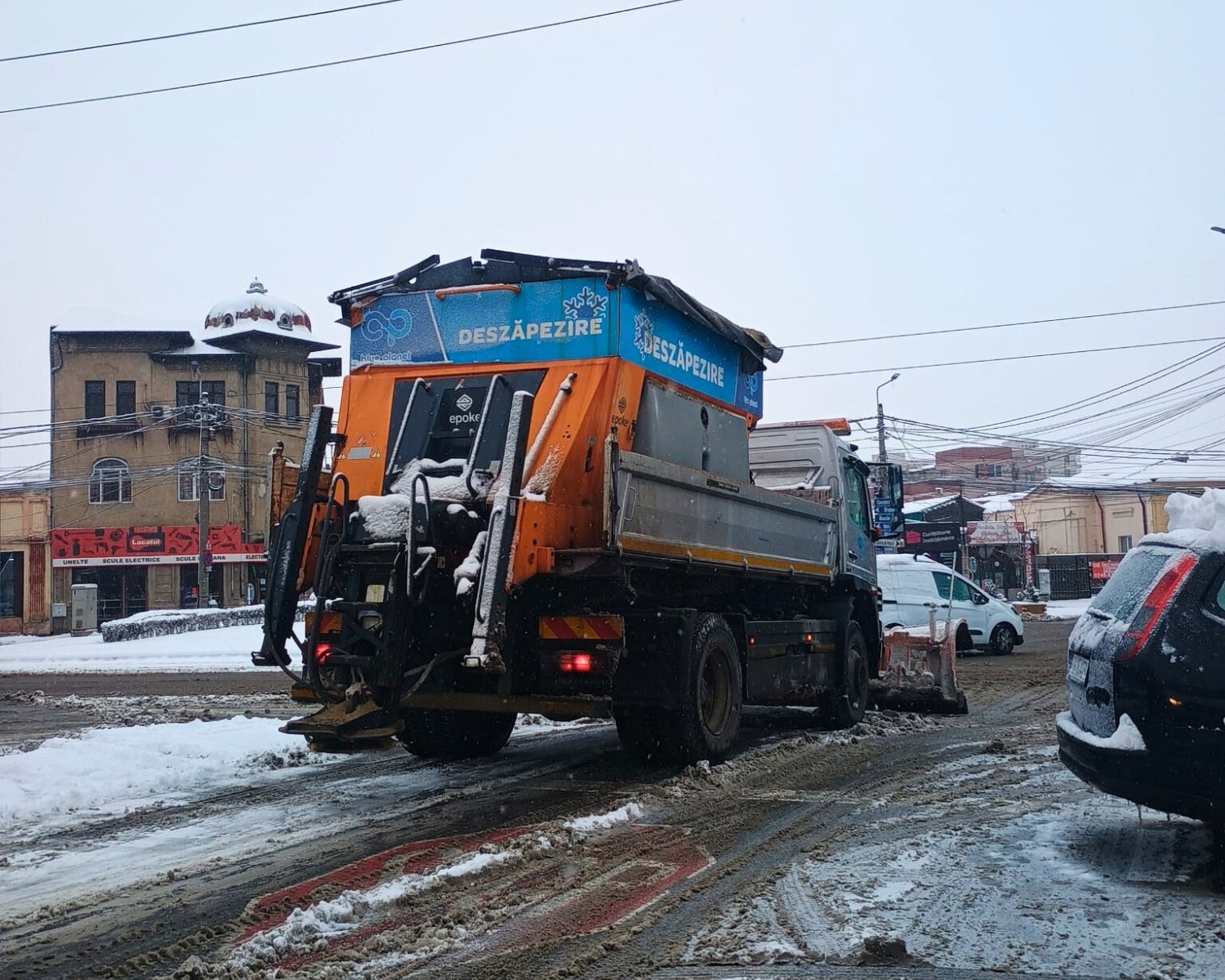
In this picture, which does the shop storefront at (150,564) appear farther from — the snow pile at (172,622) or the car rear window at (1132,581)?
the car rear window at (1132,581)

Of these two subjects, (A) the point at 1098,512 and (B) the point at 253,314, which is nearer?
(B) the point at 253,314

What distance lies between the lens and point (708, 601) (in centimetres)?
966

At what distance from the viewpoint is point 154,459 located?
47.7 metres


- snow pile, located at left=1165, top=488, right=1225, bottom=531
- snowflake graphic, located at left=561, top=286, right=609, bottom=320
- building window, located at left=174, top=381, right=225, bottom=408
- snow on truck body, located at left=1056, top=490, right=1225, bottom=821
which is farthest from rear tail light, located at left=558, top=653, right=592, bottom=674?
building window, located at left=174, top=381, right=225, bottom=408

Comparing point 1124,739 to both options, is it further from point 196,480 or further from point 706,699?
point 196,480

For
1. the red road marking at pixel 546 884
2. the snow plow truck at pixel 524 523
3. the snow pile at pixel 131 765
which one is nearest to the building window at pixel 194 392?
the snow pile at pixel 131 765

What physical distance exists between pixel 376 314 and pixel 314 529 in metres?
1.91

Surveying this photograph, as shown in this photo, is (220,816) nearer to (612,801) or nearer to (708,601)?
(612,801)

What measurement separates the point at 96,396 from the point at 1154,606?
49.3 m

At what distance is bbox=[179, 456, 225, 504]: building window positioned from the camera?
1844 inches

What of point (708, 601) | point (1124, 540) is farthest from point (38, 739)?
point (1124, 540)

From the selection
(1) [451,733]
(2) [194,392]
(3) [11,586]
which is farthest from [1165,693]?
(3) [11,586]

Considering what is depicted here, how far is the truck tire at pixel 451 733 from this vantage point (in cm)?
927

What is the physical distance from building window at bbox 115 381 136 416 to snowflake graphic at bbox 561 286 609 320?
44271mm
